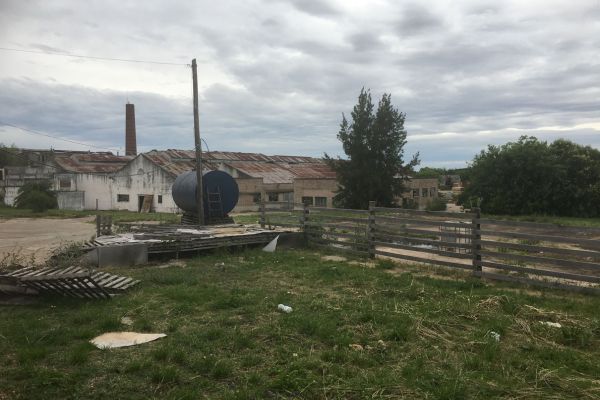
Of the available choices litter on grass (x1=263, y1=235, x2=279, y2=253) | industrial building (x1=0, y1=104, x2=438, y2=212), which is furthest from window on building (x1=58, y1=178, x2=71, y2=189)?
litter on grass (x1=263, y1=235, x2=279, y2=253)

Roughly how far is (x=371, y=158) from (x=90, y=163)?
34945mm

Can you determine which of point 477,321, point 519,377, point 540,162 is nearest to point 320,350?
point 519,377

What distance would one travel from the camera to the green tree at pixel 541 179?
37.0m

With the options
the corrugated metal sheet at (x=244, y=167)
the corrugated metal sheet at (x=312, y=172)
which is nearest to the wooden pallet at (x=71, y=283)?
the corrugated metal sheet at (x=244, y=167)

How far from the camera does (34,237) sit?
19.6m

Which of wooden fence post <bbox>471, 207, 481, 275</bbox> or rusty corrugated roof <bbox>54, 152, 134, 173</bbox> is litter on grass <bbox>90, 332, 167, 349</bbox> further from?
rusty corrugated roof <bbox>54, 152, 134, 173</bbox>

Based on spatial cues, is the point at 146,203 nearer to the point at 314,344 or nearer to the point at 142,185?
the point at 142,185

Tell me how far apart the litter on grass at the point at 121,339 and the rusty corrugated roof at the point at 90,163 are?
160 feet

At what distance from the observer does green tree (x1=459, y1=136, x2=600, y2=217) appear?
3697cm

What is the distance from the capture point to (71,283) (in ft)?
23.8

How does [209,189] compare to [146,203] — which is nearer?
[209,189]

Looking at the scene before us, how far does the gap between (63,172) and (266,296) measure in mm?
49362

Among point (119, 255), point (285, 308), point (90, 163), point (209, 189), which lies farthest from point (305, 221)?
point (90, 163)

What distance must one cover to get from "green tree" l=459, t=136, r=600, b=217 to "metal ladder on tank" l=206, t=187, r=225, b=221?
2800 cm
